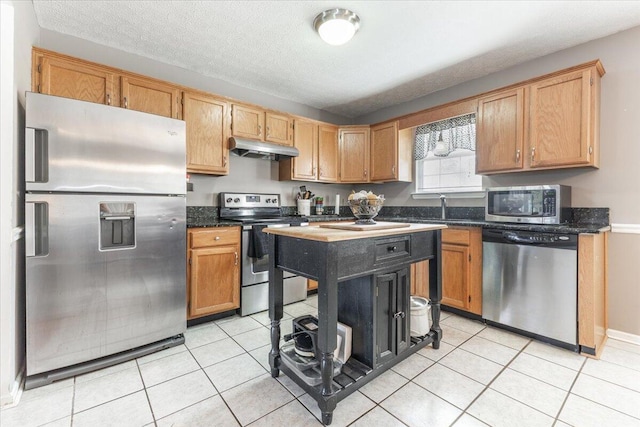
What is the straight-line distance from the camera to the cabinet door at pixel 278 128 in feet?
11.2

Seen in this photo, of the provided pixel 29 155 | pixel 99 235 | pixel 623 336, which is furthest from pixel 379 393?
pixel 29 155

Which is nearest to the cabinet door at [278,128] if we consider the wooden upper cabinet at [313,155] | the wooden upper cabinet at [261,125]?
the wooden upper cabinet at [261,125]

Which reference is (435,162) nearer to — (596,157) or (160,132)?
(596,157)

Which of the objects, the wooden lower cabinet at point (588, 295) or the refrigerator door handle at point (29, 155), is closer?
the refrigerator door handle at point (29, 155)

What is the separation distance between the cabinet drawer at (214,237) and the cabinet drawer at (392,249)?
162cm

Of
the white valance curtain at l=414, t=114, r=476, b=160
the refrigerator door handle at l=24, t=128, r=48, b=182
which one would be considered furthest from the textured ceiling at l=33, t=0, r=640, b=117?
the refrigerator door handle at l=24, t=128, r=48, b=182

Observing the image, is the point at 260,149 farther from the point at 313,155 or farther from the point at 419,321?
the point at 419,321

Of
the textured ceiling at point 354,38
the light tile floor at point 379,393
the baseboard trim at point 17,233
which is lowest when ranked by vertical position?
the light tile floor at point 379,393

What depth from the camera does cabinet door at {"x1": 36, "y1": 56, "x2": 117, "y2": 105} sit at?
2158 mm

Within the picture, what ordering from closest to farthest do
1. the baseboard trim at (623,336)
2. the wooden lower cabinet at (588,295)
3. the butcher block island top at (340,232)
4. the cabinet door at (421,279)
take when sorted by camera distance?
the butcher block island top at (340,232), the wooden lower cabinet at (588,295), the baseboard trim at (623,336), the cabinet door at (421,279)

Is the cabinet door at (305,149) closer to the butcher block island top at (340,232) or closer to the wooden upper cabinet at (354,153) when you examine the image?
the wooden upper cabinet at (354,153)

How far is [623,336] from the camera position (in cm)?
232

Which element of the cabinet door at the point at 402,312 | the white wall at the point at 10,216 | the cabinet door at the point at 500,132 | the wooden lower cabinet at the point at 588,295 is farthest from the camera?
the cabinet door at the point at 500,132

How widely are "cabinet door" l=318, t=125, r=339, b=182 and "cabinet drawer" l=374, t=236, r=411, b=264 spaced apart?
2305 millimetres
